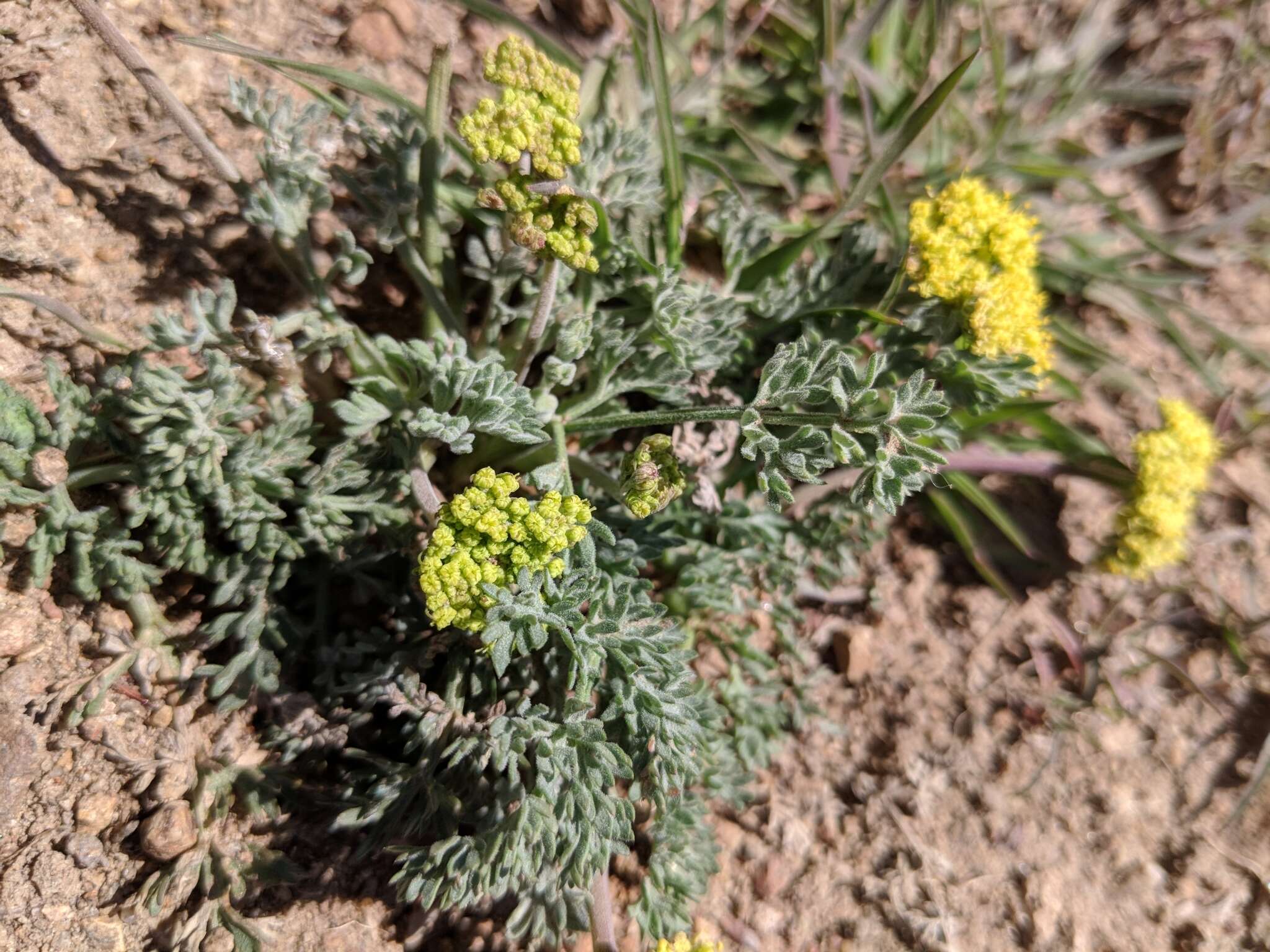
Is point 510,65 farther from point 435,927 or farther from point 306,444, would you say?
point 435,927

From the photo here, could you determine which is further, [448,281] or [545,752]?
[448,281]

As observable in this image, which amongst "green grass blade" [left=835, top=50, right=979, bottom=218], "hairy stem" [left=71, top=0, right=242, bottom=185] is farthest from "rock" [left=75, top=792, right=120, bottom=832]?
"green grass blade" [left=835, top=50, right=979, bottom=218]

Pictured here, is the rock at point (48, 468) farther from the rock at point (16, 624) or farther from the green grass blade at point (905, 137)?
the green grass blade at point (905, 137)

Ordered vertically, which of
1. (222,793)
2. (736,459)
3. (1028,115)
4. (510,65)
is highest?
(1028,115)

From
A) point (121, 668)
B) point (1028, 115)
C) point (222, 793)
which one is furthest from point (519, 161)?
point (1028, 115)

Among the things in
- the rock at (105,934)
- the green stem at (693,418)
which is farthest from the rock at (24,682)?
the green stem at (693,418)
